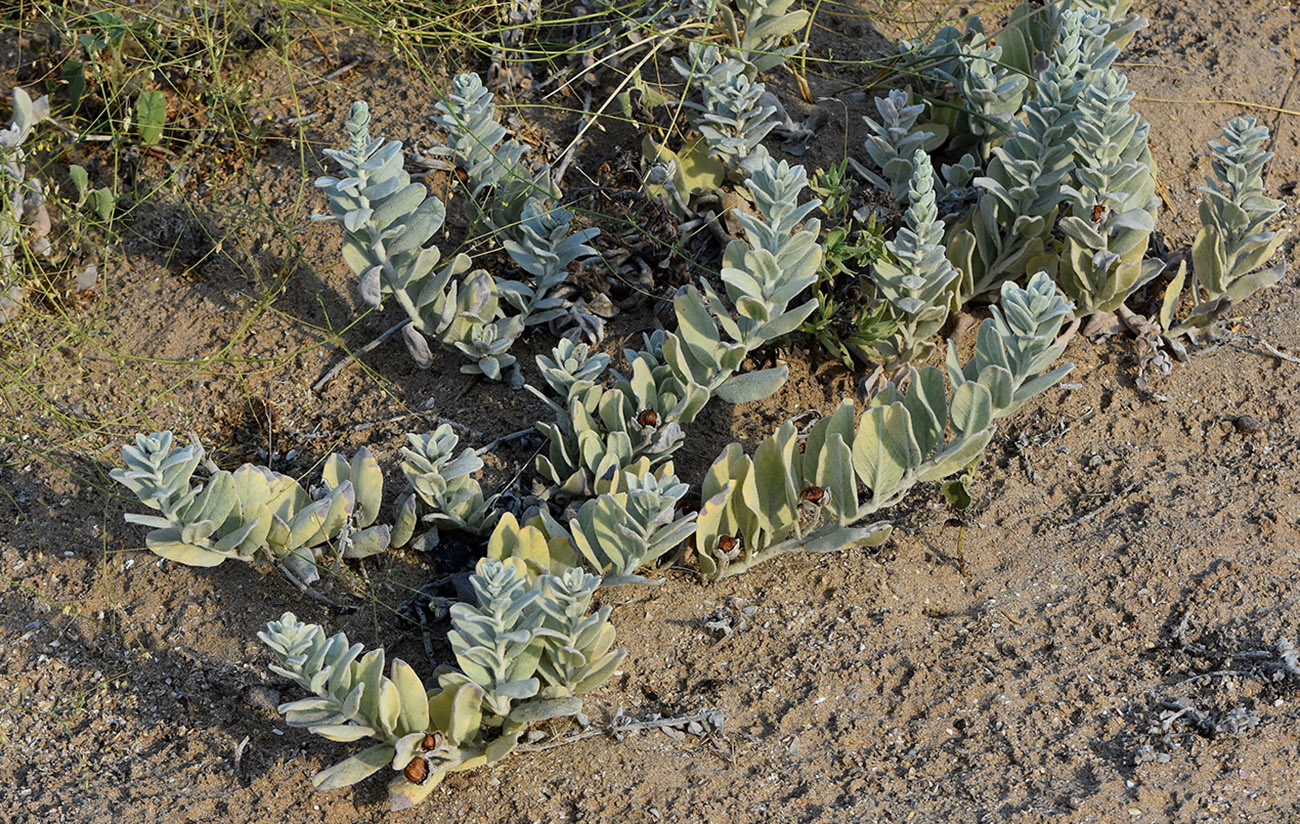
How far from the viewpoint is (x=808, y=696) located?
2430mm

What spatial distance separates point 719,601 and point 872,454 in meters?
0.46

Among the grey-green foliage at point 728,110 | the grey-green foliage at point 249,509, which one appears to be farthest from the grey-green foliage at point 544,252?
the grey-green foliage at point 249,509

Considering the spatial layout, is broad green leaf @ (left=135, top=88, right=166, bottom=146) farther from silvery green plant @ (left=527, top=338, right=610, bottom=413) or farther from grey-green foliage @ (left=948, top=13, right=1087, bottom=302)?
grey-green foliage @ (left=948, top=13, right=1087, bottom=302)

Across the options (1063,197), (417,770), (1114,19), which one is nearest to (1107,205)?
(1063,197)

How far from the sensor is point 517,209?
10.3 ft

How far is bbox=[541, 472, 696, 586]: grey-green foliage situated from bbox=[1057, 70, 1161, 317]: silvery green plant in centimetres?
119

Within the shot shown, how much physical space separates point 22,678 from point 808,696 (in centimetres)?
161

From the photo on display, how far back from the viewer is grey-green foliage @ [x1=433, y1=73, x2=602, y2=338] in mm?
2990

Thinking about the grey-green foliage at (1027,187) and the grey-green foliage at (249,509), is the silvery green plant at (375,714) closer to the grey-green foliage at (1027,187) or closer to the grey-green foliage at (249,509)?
the grey-green foliage at (249,509)

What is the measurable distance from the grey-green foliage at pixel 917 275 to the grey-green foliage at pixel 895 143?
0.32 metres

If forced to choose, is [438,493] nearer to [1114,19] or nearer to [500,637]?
[500,637]

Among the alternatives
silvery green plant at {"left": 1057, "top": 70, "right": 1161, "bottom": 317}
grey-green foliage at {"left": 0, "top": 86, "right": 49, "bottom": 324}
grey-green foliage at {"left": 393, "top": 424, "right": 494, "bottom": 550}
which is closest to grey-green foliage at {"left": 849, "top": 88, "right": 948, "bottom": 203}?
silvery green plant at {"left": 1057, "top": 70, "right": 1161, "bottom": 317}

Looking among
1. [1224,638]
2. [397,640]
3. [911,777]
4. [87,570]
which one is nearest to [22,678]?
[87,570]

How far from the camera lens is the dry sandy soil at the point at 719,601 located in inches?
89.4
